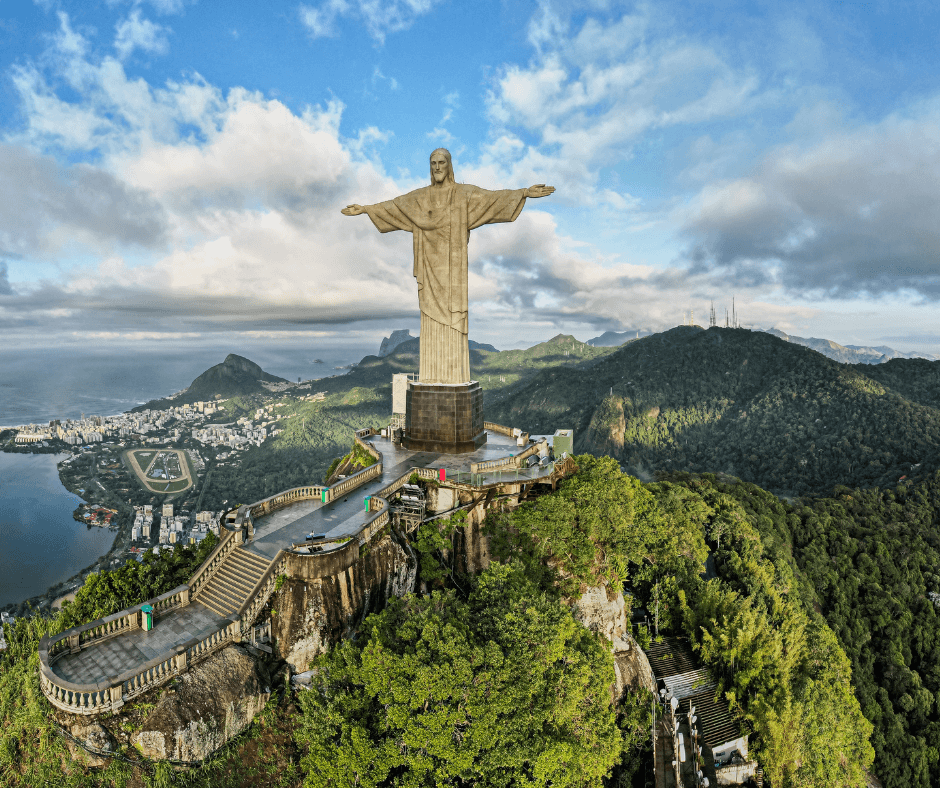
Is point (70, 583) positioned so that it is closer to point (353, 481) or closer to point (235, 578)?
point (353, 481)

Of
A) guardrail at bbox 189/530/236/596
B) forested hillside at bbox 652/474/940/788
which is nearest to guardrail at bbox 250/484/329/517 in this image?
guardrail at bbox 189/530/236/596

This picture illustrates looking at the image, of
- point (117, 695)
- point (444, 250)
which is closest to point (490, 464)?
point (444, 250)

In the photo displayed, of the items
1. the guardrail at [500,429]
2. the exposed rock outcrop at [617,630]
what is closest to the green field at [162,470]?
the guardrail at [500,429]

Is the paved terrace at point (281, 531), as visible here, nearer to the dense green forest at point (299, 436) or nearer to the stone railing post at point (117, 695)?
the stone railing post at point (117, 695)

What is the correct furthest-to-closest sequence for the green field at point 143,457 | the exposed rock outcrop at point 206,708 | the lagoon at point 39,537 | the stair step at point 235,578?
1. the green field at point 143,457
2. the lagoon at point 39,537
3. the stair step at point 235,578
4. the exposed rock outcrop at point 206,708

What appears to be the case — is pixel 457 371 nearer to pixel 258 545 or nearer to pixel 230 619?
pixel 258 545

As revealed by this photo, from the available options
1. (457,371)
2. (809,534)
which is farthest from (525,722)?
(809,534)
